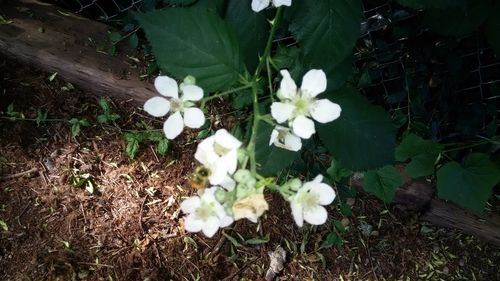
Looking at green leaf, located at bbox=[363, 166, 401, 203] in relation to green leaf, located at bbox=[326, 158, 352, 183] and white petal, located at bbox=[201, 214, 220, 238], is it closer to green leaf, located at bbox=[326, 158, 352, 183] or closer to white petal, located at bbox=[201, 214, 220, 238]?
green leaf, located at bbox=[326, 158, 352, 183]

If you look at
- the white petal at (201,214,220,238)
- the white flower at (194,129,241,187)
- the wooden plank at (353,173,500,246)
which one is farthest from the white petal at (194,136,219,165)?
the wooden plank at (353,173,500,246)

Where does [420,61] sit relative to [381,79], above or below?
above

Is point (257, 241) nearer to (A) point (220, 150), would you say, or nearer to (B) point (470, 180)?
(B) point (470, 180)

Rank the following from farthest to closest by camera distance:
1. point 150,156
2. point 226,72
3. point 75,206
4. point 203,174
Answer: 1. point 150,156
2. point 75,206
3. point 226,72
4. point 203,174

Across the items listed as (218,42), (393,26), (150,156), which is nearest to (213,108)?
(150,156)

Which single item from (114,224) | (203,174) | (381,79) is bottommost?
(114,224)

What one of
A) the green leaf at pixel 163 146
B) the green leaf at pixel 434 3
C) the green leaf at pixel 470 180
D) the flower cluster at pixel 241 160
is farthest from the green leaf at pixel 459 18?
the green leaf at pixel 163 146

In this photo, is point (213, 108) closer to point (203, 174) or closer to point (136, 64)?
point (136, 64)
